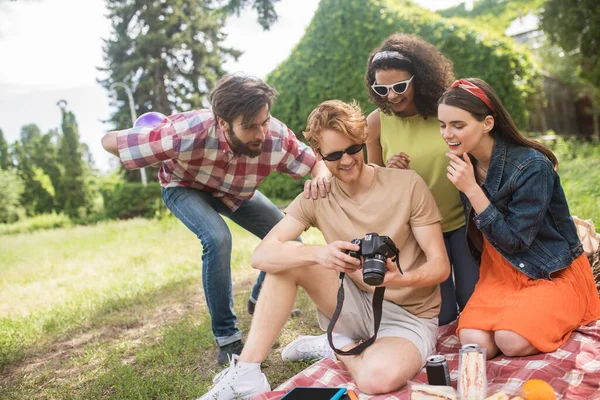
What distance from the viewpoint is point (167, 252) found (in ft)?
27.8

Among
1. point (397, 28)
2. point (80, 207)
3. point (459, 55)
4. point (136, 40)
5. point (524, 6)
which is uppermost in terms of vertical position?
point (136, 40)

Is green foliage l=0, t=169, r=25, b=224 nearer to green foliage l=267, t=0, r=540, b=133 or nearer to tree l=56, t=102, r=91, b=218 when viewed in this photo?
tree l=56, t=102, r=91, b=218

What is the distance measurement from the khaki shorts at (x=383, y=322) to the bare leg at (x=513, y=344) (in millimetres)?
351

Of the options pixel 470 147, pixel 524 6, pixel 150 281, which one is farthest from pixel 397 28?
pixel 470 147

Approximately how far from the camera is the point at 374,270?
2379 millimetres

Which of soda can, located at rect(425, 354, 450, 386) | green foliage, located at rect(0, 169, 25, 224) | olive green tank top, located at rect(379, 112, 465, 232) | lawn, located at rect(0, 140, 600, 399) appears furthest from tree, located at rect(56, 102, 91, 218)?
soda can, located at rect(425, 354, 450, 386)

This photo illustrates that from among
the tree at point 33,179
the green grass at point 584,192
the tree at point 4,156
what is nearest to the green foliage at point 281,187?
the green grass at point 584,192

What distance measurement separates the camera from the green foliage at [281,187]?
13.8 m

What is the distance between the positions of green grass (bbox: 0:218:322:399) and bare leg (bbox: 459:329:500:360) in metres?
1.09

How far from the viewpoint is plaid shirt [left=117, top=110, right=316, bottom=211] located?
344cm

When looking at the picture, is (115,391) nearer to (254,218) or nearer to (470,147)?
(254,218)

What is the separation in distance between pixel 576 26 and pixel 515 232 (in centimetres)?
1261

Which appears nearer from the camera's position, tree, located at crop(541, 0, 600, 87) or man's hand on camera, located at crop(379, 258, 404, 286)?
man's hand on camera, located at crop(379, 258, 404, 286)

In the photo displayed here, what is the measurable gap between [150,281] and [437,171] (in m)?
4.33
